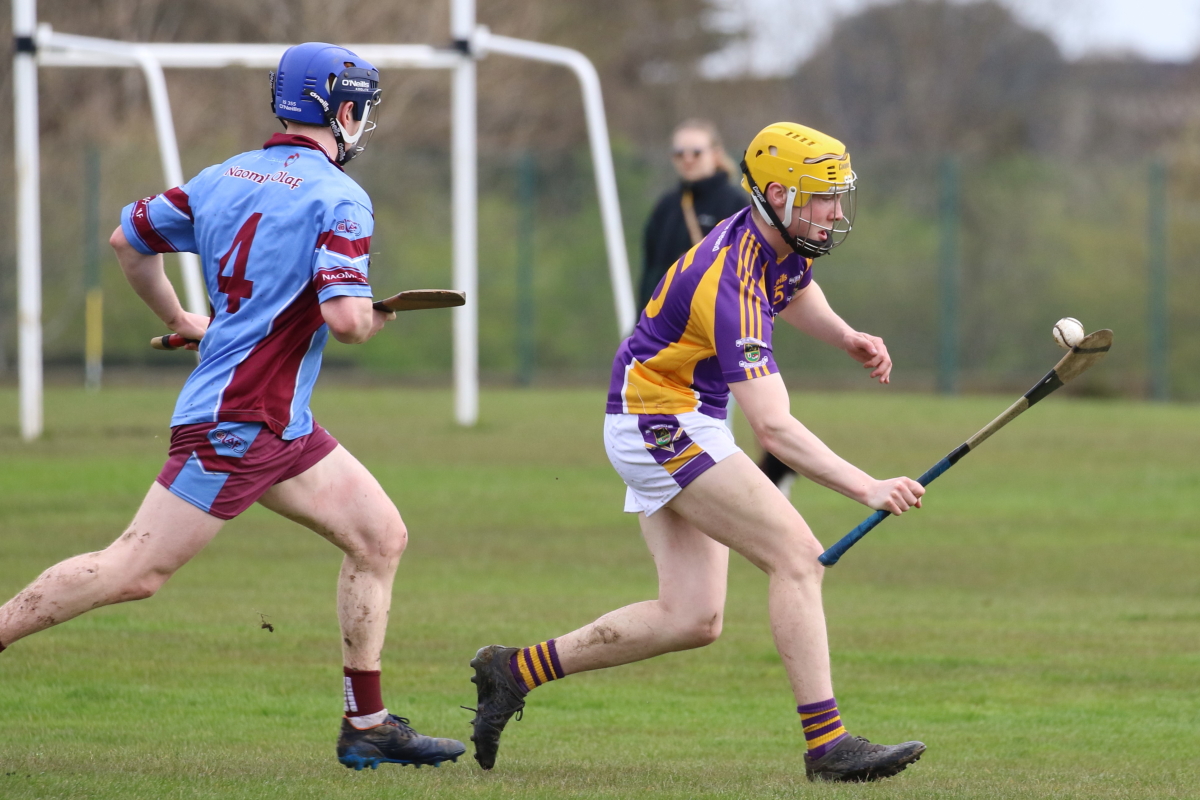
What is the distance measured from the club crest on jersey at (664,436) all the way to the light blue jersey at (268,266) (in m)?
0.99

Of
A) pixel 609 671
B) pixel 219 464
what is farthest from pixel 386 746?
pixel 609 671

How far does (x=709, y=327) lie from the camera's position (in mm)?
5273

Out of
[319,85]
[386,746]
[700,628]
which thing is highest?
[319,85]

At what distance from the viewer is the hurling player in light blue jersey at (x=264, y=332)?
502cm

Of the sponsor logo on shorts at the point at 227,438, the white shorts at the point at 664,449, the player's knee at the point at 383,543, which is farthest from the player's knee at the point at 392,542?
the white shorts at the point at 664,449

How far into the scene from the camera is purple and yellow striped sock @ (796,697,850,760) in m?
5.26

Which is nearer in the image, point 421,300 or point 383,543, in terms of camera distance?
point 421,300

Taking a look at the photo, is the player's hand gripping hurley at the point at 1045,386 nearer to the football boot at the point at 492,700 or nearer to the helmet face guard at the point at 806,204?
the helmet face guard at the point at 806,204

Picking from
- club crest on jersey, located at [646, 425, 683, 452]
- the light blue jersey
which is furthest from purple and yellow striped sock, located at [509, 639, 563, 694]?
the light blue jersey

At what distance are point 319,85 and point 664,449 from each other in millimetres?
1517

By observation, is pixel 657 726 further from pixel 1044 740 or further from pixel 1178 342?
pixel 1178 342

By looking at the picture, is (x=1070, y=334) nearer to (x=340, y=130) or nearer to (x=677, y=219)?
(x=340, y=130)

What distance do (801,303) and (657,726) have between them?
1724 mm

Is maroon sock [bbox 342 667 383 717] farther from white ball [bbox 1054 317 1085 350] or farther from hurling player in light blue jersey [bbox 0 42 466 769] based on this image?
white ball [bbox 1054 317 1085 350]
